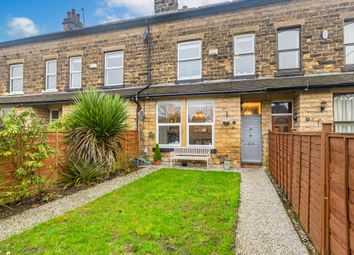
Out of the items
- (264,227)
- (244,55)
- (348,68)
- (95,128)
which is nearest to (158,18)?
(244,55)

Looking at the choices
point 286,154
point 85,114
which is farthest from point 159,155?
point 286,154

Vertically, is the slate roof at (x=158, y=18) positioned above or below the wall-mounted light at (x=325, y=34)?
above

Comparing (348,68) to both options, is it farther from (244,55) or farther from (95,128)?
(95,128)

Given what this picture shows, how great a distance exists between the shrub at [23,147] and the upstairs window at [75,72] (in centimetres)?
856

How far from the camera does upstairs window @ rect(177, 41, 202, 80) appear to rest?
11.5m

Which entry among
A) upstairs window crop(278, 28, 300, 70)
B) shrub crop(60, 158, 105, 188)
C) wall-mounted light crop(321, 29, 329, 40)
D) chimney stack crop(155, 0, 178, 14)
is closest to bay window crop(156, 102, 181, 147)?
shrub crop(60, 158, 105, 188)

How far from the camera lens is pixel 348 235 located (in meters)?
2.20

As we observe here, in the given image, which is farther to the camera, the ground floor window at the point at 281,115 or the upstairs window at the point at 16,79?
the upstairs window at the point at 16,79

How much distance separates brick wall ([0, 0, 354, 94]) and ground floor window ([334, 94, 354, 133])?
1.23m

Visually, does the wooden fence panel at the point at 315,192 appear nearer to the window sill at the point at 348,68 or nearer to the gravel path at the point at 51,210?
the gravel path at the point at 51,210

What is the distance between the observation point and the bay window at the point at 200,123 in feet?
35.8

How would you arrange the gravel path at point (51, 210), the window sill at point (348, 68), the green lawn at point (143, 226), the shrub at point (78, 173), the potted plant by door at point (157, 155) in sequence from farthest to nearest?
the potted plant by door at point (157, 155)
the window sill at point (348, 68)
the shrub at point (78, 173)
the gravel path at point (51, 210)
the green lawn at point (143, 226)

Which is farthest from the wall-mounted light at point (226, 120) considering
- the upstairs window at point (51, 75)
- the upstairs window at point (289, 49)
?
the upstairs window at point (51, 75)

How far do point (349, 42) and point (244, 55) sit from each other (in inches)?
159
